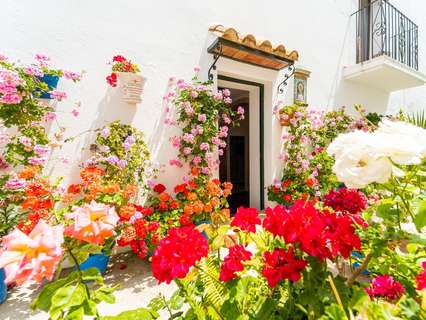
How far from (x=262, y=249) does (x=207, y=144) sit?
208cm

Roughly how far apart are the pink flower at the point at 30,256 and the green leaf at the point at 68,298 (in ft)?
0.34

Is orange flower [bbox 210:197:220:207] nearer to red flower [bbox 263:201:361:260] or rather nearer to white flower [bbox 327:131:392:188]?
red flower [bbox 263:201:361:260]

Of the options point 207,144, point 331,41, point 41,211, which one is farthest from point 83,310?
point 331,41

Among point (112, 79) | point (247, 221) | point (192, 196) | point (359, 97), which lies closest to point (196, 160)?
point (192, 196)

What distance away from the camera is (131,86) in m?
2.77

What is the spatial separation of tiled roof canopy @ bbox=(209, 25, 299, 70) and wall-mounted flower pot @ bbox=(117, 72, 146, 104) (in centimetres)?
129

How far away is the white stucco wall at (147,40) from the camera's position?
2.44 meters

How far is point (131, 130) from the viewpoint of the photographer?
279cm

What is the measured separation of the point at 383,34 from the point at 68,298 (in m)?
7.77

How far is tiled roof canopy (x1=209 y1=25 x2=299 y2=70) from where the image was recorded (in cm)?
321

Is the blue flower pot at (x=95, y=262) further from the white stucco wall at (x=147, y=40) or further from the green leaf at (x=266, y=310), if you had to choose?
the green leaf at (x=266, y=310)

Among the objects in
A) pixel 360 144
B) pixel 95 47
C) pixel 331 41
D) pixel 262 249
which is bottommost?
pixel 262 249

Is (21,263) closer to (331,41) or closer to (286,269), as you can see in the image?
(286,269)

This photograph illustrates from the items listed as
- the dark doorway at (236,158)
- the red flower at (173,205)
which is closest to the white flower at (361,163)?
A: the red flower at (173,205)
